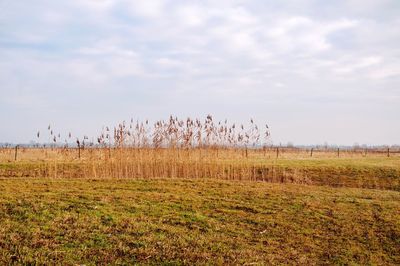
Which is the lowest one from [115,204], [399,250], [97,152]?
[399,250]

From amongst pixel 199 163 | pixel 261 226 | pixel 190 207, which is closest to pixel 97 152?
pixel 199 163

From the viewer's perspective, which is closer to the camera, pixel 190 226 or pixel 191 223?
pixel 190 226

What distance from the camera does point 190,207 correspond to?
11.5 metres

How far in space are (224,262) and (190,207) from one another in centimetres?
428

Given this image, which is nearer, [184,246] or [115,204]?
[184,246]

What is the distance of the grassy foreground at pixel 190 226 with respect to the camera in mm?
7574

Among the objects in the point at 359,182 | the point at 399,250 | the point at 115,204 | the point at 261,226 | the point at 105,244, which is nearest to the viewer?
the point at 105,244

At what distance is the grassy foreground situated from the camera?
7574 millimetres

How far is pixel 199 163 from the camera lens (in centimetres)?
1909

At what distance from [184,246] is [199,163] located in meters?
11.0

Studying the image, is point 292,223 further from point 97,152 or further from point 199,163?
point 97,152

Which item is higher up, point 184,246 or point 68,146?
point 68,146

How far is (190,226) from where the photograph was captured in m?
9.67

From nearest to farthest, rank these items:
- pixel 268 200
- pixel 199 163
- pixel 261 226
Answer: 1. pixel 261 226
2. pixel 268 200
3. pixel 199 163
